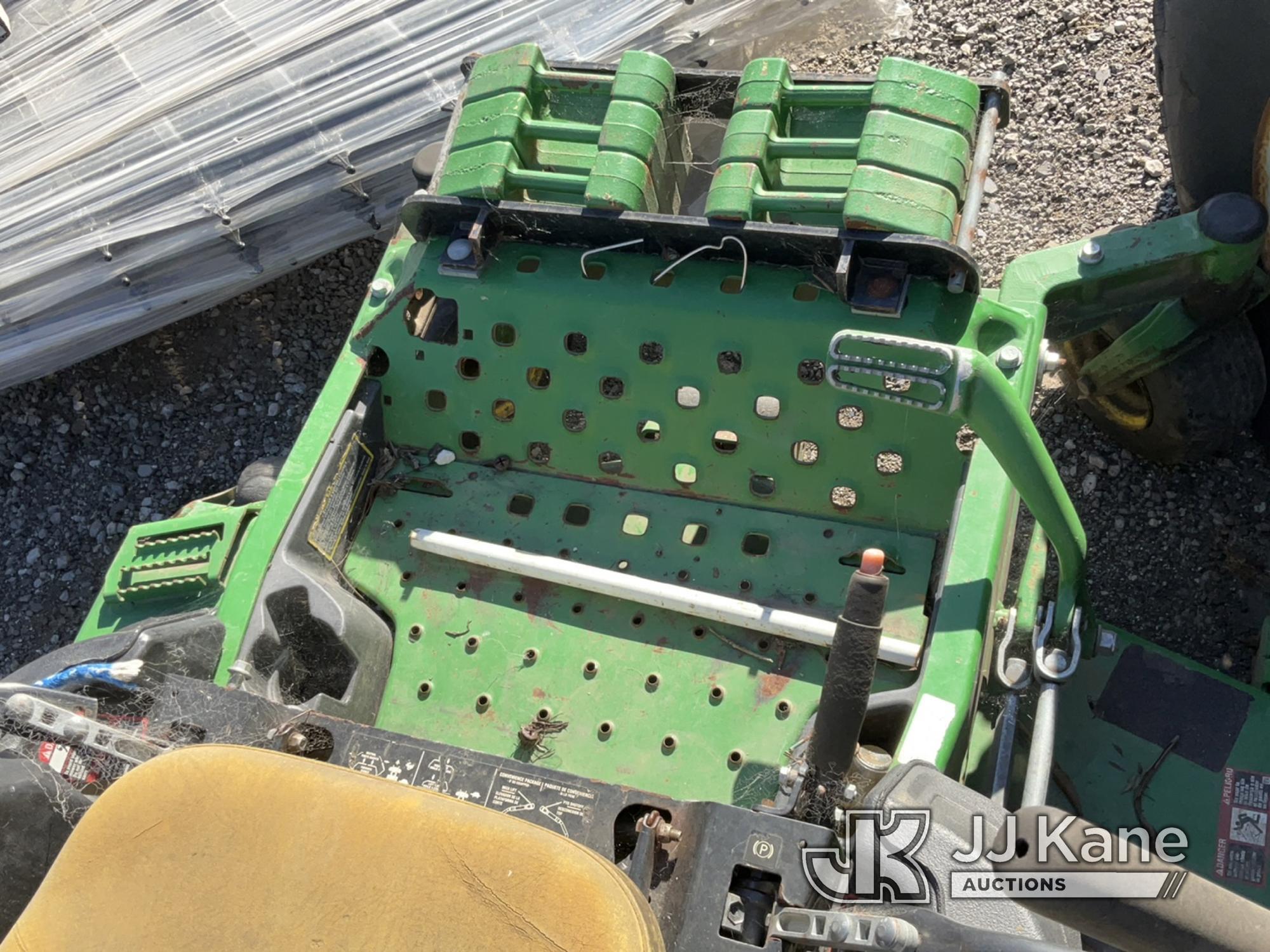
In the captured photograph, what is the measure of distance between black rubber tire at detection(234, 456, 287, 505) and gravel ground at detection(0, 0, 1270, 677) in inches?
35.2

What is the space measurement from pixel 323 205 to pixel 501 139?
1414 mm

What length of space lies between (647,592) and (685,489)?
1.03 ft

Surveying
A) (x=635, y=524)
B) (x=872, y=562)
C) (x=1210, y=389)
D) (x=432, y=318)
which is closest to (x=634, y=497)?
(x=635, y=524)

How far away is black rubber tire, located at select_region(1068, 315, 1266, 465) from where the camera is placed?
3.26m

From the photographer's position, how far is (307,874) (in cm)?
174

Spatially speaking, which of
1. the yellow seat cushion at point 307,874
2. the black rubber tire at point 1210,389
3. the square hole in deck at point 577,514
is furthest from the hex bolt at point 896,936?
the black rubber tire at point 1210,389

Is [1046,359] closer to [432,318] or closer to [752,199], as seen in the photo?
[752,199]

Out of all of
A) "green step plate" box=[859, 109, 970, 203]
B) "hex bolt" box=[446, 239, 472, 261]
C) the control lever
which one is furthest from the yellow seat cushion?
"green step plate" box=[859, 109, 970, 203]

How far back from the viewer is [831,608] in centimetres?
277

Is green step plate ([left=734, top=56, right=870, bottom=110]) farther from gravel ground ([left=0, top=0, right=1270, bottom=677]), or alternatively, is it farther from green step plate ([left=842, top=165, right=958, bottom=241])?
gravel ground ([left=0, top=0, right=1270, bottom=677])

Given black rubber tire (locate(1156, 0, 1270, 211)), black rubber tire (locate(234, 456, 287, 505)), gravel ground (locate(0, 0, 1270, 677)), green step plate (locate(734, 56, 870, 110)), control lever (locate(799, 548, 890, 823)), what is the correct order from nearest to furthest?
control lever (locate(799, 548, 890, 823))
black rubber tire (locate(1156, 0, 1270, 211))
green step plate (locate(734, 56, 870, 110))
black rubber tire (locate(234, 456, 287, 505))
gravel ground (locate(0, 0, 1270, 677))

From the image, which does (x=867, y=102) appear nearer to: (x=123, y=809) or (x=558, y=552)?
(x=558, y=552)

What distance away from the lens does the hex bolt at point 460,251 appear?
2.97 m

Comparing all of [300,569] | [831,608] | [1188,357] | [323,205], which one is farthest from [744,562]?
[323,205]
